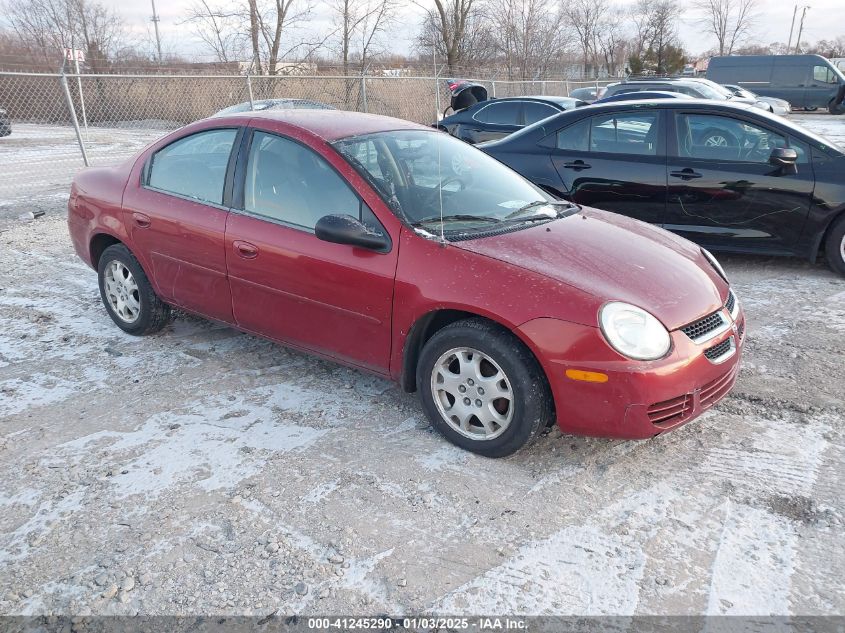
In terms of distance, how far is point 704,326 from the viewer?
3137 mm

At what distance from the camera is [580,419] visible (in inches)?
117

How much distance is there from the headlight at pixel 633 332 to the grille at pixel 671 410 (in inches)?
8.8

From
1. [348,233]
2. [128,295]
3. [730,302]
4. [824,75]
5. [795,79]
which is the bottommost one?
[128,295]

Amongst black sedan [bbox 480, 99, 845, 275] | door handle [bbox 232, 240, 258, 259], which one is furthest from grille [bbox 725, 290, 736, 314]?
black sedan [bbox 480, 99, 845, 275]

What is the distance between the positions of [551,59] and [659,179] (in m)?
31.6

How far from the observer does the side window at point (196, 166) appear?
4.07 m

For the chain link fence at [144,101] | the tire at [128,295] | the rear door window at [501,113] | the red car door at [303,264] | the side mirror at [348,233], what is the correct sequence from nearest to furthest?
the side mirror at [348,233], the red car door at [303,264], the tire at [128,295], the rear door window at [501,113], the chain link fence at [144,101]

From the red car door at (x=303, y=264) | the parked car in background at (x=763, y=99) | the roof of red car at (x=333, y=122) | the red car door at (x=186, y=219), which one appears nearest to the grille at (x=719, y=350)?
the red car door at (x=303, y=264)

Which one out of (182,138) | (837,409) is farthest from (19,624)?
(837,409)

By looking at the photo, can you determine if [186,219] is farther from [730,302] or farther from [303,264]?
[730,302]

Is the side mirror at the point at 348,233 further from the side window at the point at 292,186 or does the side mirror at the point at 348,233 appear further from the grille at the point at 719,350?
the grille at the point at 719,350

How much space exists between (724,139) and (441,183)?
3569 mm

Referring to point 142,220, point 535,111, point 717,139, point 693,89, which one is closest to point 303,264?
point 142,220

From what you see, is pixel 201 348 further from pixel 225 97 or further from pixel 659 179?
pixel 225 97
